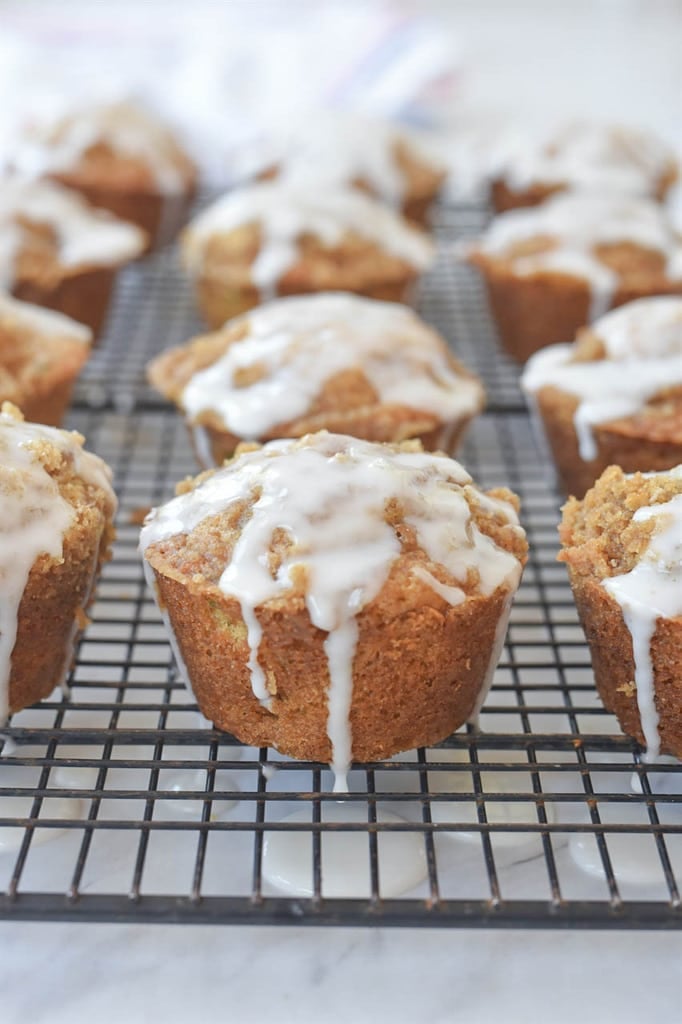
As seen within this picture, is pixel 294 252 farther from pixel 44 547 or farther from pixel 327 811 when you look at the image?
pixel 327 811

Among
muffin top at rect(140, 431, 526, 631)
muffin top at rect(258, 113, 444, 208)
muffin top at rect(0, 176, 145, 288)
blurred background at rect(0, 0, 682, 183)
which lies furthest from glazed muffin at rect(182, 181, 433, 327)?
muffin top at rect(140, 431, 526, 631)

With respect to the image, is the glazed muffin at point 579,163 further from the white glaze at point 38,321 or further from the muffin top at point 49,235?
the white glaze at point 38,321

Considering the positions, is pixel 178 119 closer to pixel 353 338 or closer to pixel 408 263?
pixel 408 263

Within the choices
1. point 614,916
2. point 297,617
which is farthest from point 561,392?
point 614,916

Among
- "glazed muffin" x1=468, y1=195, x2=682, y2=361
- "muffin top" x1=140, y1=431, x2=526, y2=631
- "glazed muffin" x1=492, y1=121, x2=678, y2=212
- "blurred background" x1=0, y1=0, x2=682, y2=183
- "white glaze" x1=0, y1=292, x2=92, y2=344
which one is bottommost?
"blurred background" x1=0, y1=0, x2=682, y2=183

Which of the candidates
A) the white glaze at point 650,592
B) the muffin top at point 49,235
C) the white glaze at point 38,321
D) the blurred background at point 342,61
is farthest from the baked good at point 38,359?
the blurred background at point 342,61

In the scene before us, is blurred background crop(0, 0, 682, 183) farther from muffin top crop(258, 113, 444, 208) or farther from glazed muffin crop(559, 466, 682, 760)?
glazed muffin crop(559, 466, 682, 760)
